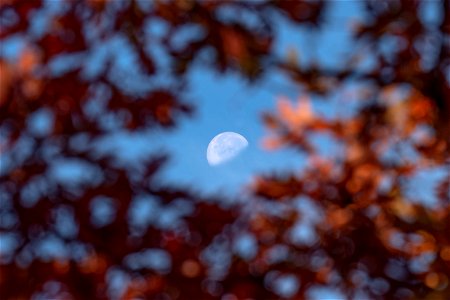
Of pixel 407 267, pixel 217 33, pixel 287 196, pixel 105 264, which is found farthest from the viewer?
pixel 287 196

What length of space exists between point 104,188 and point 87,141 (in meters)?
0.17

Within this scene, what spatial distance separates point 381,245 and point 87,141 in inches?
49.2

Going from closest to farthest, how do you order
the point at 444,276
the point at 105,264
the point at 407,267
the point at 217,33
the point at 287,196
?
the point at 105,264 → the point at 217,33 → the point at 444,276 → the point at 407,267 → the point at 287,196

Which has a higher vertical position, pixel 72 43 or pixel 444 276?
pixel 72 43

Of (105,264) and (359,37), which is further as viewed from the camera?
(359,37)

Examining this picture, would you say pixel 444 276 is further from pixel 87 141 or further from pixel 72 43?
pixel 72 43

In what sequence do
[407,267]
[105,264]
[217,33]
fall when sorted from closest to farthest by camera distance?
[105,264]
[217,33]
[407,267]

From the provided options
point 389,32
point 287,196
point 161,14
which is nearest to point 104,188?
point 161,14

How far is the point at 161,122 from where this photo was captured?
277 centimetres

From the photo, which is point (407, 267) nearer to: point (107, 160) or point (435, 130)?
point (435, 130)

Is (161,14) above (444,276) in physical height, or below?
Result: above

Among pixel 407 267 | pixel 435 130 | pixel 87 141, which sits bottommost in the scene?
pixel 407 267

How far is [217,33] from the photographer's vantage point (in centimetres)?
240

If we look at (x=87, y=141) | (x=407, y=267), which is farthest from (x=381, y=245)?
(x=87, y=141)
